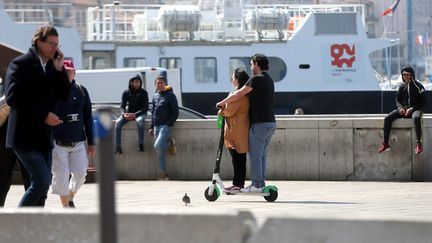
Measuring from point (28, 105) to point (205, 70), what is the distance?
33388 millimetres

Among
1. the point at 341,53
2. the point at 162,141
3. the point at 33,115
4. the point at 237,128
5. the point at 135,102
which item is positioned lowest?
the point at 162,141

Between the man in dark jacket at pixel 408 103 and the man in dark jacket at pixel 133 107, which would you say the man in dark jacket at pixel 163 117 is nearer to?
the man in dark jacket at pixel 133 107

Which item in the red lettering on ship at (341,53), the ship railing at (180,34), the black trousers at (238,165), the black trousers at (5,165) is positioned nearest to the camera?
the black trousers at (5,165)

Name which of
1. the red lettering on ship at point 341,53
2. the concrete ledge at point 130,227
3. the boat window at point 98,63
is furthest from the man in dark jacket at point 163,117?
the boat window at point 98,63

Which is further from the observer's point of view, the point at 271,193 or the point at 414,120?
the point at 414,120

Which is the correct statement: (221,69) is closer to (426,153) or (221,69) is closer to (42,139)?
(426,153)

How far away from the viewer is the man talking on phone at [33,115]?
8492 mm

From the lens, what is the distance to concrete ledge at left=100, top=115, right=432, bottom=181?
16.4 m

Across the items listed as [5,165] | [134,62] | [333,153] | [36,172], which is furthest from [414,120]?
[134,62]

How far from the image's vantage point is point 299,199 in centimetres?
1304

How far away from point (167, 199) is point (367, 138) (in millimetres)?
4474

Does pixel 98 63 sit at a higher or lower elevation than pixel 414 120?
higher

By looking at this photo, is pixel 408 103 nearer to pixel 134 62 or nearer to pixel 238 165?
pixel 238 165

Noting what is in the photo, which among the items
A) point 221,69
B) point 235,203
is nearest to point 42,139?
point 235,203
